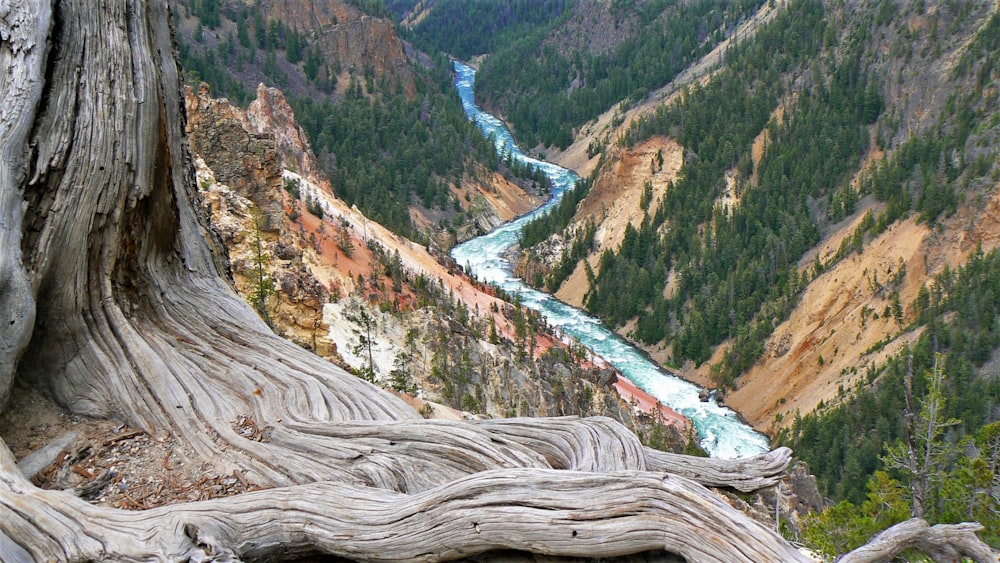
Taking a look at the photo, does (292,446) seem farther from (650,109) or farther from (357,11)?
(357,11)

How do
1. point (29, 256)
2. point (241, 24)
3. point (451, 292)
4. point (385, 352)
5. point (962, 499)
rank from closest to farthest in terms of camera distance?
1. point (29, 256)
2. point (962, 499)
3. point (385, 352)
4. point (451, 292)
5. point (241, 24)

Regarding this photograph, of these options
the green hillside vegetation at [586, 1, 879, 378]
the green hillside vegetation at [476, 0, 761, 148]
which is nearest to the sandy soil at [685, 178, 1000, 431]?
the green hillside vegetation at [586, 1, 879, 378]

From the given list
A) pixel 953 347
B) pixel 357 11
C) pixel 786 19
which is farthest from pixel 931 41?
pixel 357 11

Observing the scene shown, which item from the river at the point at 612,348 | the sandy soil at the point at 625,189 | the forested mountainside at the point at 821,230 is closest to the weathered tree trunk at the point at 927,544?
the forested mountainside at the point at 821,230

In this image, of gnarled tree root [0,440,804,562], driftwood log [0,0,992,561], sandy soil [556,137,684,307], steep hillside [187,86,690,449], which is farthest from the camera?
sandy soil [556,137,684,307]

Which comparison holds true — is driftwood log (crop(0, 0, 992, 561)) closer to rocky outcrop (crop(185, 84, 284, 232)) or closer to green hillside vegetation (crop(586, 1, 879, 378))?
rocky outcrop (crop(185, 84, 284, 232))

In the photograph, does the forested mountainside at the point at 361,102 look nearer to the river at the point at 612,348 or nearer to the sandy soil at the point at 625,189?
the river at the point at 612,348

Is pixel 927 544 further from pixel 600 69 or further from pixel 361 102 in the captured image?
pixel 600 69
